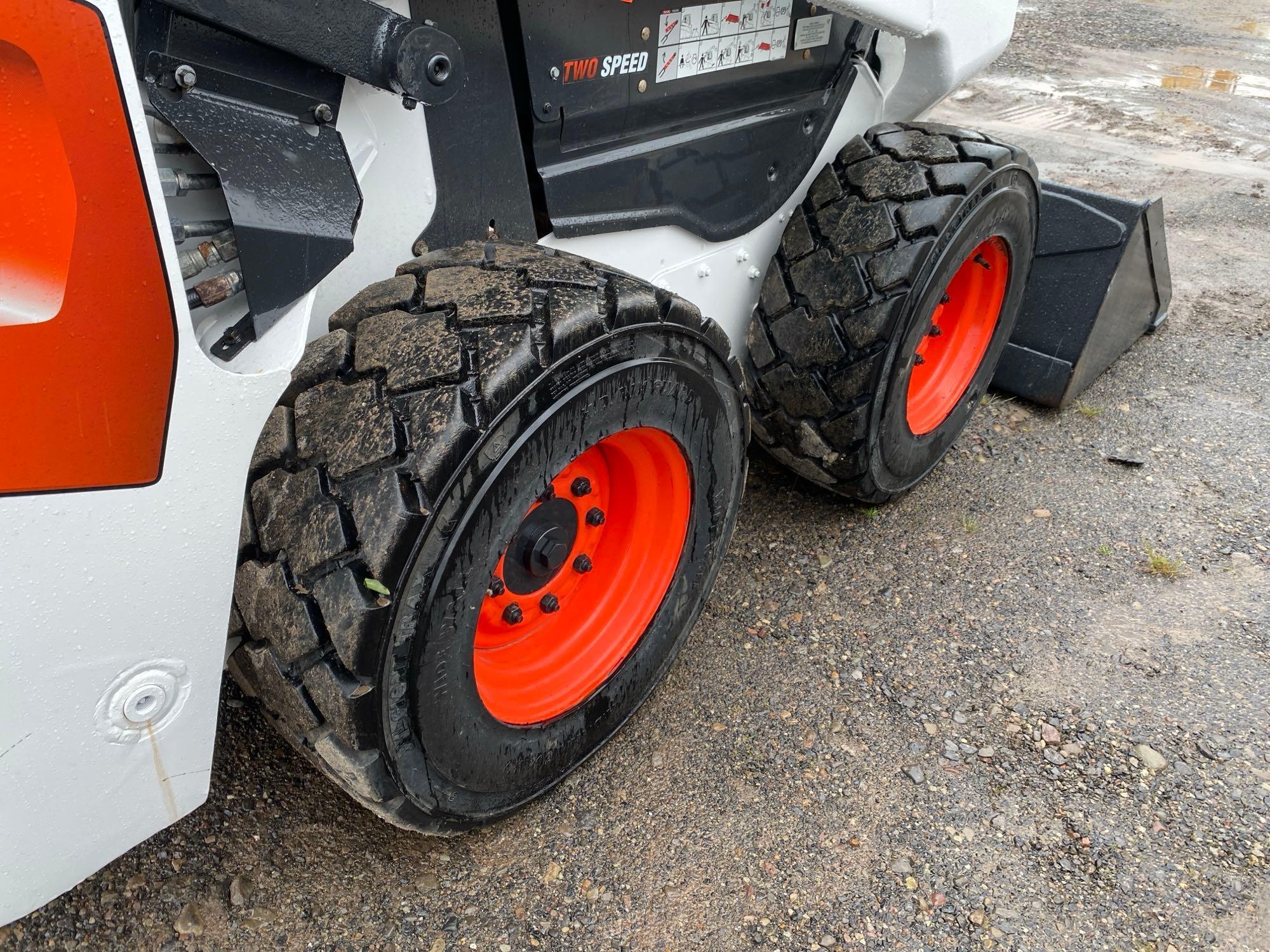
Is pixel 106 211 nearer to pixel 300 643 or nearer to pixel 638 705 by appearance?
pixel 300 643

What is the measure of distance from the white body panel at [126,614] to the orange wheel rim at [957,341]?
188cm

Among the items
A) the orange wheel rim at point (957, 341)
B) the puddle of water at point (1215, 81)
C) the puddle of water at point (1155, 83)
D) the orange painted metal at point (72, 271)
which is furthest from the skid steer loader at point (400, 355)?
the puddle of water at point (1215, 81)

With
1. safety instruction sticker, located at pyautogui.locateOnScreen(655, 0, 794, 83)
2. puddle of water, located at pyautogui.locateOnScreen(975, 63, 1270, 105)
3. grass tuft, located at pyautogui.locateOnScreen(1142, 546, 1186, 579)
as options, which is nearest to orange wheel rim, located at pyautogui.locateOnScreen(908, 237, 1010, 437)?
grass tuft, located at pyautogui.locateOnScreen(1142, 546, 1186, 579)

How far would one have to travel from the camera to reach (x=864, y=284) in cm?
235

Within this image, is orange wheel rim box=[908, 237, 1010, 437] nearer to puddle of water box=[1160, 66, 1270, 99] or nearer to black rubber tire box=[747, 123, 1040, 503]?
black rubber tire box=[747, 123, 1040, 503]

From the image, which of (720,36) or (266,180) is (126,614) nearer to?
(266,180)

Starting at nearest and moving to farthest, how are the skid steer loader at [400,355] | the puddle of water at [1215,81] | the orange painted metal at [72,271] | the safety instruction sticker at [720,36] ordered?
the orange painted metal at [72,271], the skid steer loader at [400,355], the safety instruction sticker at [720,36], the puddle of water at [1215,81]

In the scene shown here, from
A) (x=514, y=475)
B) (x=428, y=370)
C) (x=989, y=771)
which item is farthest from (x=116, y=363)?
(x=989, y=771)

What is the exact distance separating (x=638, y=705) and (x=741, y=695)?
0.31 m

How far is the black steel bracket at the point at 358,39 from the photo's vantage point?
1.26 meters

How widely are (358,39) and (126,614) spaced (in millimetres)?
802

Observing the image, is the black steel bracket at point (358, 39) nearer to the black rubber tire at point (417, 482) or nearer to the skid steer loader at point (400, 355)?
the skid steer loader at point (400, 355)

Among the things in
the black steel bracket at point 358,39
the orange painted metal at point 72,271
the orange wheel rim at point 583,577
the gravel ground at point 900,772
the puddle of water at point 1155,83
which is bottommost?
the gravel ground at point 900,772

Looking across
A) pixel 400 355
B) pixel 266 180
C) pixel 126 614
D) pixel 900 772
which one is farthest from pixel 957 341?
pixel 126 614
